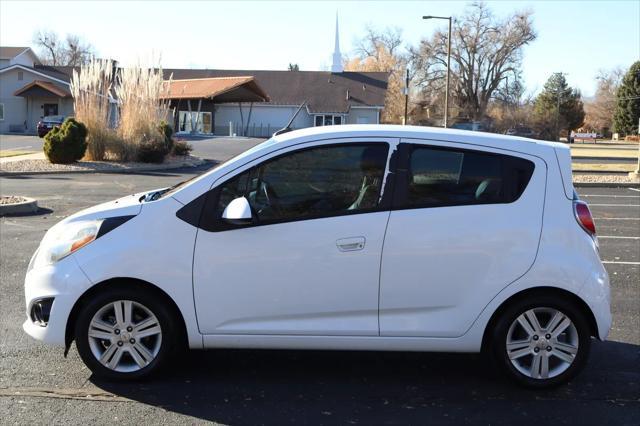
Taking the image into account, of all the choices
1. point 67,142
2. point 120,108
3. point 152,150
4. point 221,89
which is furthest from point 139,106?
point 221,89

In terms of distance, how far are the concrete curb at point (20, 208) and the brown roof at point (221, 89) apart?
116ft

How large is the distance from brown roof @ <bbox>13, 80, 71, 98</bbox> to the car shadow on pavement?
4804cm

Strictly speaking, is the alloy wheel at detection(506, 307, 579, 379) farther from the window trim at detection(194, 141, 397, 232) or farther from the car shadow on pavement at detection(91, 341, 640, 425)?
the window trim at detection(194, 141, 397, 232)

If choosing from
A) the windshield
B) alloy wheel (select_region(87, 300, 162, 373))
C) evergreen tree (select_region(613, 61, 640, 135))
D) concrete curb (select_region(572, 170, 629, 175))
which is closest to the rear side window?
the windshield

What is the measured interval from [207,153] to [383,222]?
95.8ft

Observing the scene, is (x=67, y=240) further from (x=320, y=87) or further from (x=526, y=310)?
(x=320, y=87)

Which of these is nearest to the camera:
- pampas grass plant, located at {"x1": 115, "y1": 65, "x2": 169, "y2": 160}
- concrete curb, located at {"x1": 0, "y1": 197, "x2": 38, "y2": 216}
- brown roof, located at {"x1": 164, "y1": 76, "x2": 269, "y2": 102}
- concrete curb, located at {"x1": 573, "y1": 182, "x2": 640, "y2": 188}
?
concrete curb, located at {"x1": 0, "y1": 197, "x2": 38, "y2": 216}

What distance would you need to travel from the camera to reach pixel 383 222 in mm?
4234

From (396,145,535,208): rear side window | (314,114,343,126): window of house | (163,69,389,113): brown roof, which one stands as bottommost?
(396,145,535,208): rear side window

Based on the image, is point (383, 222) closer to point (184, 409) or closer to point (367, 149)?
point (367, 149)

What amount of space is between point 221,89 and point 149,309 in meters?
45.3

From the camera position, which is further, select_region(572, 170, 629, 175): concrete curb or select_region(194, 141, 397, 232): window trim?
select_region(572, 170, 629, 175): concrete curb

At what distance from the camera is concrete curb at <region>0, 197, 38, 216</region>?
38.2 feet

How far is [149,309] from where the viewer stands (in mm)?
4285
